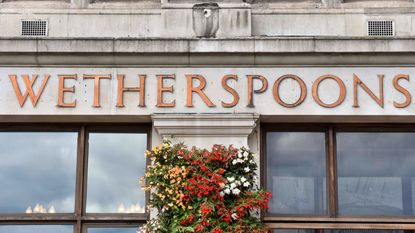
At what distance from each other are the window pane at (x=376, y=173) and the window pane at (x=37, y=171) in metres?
3.75

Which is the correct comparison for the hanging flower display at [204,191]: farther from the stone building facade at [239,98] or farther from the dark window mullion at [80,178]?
the dark window mullion at [80,178]

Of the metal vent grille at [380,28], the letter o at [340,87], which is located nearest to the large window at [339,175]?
the letter o at [340,87]

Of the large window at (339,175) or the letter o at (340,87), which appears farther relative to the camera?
the large window at (339,175)

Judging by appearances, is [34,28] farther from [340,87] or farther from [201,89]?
[340,87]

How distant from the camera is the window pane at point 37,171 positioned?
11.1m

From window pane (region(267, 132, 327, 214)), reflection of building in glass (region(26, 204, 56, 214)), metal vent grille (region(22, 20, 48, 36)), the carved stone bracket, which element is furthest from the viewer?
metal vent grille (region(22, 20, 48, 36))

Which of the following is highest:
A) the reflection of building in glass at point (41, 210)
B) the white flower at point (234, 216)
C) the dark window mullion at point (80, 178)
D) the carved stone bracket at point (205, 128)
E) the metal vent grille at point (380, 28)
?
the metal vent grille at point (380, 28)

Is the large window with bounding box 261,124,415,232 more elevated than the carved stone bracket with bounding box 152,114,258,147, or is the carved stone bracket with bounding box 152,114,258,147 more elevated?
the carved stone bracket with bounding box 152,114,258,147

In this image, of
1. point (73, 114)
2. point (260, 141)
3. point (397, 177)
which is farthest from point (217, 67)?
point (397, 177)

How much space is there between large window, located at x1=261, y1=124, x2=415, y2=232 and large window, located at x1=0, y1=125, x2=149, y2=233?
186 cm

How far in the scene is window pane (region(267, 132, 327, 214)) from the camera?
10977mm

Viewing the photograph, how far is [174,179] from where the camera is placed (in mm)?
10445

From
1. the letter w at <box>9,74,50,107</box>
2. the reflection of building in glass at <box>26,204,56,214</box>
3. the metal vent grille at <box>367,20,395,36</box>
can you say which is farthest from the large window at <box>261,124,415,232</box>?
the letter w at <box>9,74,50,107</box>

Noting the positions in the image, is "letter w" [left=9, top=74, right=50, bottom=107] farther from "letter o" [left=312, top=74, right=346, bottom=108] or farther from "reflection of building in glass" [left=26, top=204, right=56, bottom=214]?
"letter o" [left=312, top=74, right=346, bottom=108]
